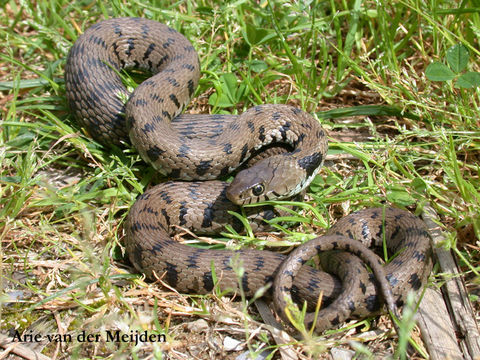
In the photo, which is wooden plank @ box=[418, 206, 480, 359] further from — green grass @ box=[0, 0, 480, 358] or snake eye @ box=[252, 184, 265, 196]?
snake eye @ box=[252, 184, 265, 196]

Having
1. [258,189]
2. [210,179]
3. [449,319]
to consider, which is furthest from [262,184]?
[449,319]

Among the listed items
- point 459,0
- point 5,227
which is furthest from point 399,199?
point 5,227

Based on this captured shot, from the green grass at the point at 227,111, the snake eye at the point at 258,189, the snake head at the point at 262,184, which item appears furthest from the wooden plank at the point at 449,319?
the snake eye at the point at 258,189

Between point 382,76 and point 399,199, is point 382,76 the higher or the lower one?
the higher one

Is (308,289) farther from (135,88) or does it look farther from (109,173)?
(135,88)

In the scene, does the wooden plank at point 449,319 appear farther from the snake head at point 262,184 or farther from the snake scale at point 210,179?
the snake head at point 262,184
